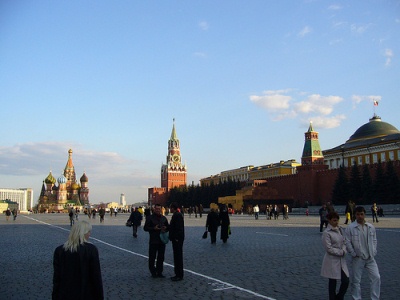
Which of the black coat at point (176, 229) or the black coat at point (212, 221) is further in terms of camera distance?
the black coat at point (212, 221)

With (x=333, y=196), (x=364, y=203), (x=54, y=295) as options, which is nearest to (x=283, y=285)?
(x=54, y=295)

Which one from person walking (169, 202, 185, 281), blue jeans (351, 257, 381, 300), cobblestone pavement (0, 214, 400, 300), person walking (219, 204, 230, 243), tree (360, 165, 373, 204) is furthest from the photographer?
tree (360, 165, 373, 204)

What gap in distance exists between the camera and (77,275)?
351cm

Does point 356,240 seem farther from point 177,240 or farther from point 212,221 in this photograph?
point 212,221

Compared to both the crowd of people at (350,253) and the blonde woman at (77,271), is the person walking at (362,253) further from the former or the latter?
the blonde woman at (77,271)

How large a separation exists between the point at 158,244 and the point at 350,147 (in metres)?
72.8

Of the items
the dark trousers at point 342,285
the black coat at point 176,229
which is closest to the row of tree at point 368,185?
the black coat at point 176,229

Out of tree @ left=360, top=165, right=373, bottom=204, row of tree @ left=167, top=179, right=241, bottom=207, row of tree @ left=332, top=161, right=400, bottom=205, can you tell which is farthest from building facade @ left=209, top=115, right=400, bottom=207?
row of tree @ left=167, top=179, right=241, bottom=207

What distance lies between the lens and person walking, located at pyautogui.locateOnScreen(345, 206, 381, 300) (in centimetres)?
534

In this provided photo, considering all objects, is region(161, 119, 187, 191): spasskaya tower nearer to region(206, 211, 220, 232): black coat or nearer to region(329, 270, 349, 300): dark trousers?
region(206, 211, 220, 232): black coat

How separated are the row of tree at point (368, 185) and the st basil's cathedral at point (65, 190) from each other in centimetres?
7325

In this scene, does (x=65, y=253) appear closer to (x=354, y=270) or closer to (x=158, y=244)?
(x=354, y=270)

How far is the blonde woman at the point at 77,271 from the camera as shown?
3467 millimetres

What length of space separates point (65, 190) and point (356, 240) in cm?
11252
